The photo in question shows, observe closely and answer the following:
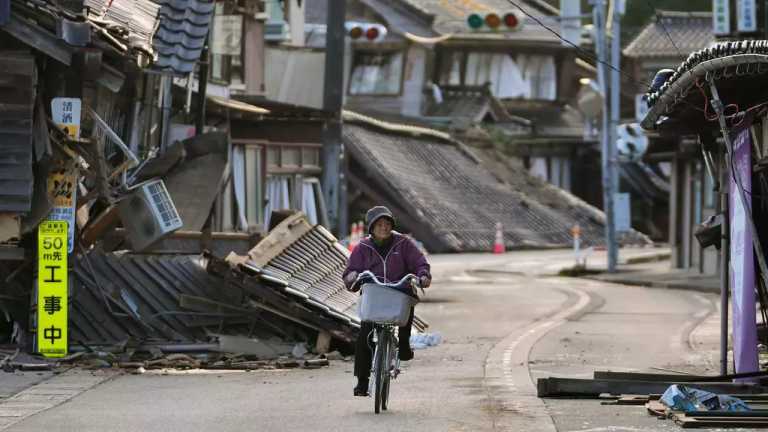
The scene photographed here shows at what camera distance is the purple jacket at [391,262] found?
537 inches

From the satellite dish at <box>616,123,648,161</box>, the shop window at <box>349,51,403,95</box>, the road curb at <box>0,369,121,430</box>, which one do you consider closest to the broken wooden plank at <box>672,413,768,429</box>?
the road curb at <box>0,369,121,430</box>

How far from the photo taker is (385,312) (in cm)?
1313

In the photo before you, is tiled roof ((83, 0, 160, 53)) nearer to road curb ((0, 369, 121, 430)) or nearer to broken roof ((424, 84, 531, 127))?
road curb ((0, 369, 121, 430))

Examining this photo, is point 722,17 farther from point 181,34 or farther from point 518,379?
point 518,379

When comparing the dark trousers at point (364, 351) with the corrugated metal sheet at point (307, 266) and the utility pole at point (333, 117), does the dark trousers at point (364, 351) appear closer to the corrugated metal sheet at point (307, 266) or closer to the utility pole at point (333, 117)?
the corrugated metal sheet at point (307, 266)

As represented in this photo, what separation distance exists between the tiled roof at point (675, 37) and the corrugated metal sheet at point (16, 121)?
2196 inches

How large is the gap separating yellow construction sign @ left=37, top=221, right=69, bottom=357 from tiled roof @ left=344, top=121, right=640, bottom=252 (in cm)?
3367

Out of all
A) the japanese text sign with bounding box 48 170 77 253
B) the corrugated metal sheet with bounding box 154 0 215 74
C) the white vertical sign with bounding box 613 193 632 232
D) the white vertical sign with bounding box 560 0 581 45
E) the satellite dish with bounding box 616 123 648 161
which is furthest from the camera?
the satellite dish with bounding box 616 123 648 161

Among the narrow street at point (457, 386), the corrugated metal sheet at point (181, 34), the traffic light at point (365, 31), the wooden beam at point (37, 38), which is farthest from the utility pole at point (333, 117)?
the traffic light at point (365, 31)

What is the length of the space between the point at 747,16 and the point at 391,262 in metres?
25.9

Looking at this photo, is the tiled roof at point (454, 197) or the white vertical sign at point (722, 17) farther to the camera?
the tiled roof at point (454, 197)

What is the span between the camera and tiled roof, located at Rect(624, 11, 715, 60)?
71312 mm

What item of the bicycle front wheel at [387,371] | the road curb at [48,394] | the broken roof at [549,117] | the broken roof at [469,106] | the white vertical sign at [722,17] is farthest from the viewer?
the broken roof at [549,117]

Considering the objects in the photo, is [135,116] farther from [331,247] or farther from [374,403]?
[374,403]
